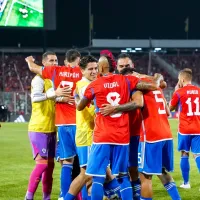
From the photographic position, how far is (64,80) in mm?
8094

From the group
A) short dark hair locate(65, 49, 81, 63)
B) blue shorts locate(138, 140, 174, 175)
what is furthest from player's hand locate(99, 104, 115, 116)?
short dark hair locate(65, 49, 81, 63)

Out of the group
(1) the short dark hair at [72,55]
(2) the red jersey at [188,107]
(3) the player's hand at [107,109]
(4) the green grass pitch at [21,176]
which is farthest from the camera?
(2) the red jersey at [188,107]

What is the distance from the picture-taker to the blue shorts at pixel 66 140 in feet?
26.7

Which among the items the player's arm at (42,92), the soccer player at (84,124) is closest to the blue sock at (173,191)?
the soccer player at (84,124)

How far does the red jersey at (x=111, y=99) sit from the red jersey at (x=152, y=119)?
2.69ft

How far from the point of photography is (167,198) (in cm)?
936

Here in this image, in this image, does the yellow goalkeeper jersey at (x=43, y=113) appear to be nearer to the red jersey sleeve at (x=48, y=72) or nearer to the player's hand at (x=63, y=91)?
the red jersey sleeve at (x=48, y=72)

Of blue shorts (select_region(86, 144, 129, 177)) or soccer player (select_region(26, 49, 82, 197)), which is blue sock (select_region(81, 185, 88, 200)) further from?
blue shorts (select_region(86, 144, 129, 177))

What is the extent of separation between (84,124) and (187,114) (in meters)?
3.32

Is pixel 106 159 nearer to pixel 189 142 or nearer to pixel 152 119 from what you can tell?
pixel 152 119

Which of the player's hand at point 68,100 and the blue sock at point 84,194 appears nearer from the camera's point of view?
the player's hand at point 68,100

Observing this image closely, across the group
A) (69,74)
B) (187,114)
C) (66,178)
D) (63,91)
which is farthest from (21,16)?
(63,91)

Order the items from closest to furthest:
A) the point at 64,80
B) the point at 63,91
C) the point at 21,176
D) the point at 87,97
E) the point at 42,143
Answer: the point at 87,97 → the point at 63,91 → the point at 64,80 → the point at 42,143 → the point at 21,176

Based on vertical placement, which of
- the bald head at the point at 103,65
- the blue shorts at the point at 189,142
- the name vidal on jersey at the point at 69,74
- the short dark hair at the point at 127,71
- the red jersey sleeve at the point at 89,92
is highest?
the bald head at the point at 103,65
